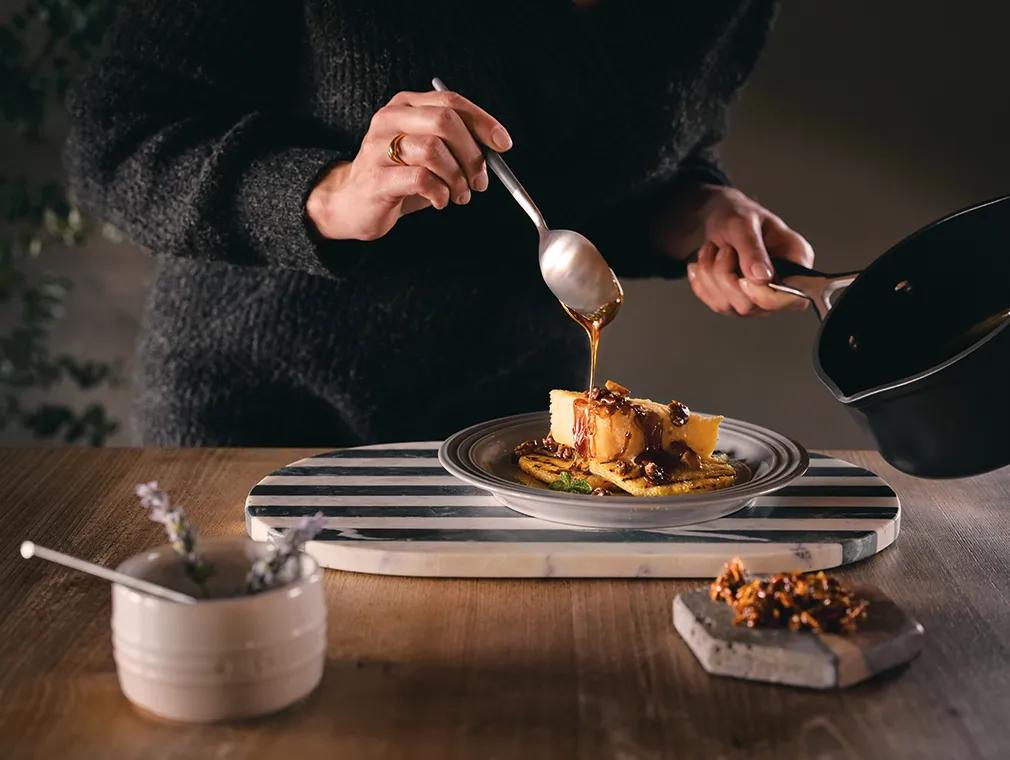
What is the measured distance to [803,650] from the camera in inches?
36.3

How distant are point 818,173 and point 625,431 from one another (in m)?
2.11

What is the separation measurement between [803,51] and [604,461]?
2.17m

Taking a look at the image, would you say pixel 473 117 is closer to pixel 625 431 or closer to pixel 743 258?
pixel 625 431

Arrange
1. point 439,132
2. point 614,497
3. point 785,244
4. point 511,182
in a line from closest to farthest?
point 614,497 → point 439,132 → point 511,182 → point 785,244

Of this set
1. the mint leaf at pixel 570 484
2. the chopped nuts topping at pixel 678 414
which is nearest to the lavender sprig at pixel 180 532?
the mint leaf at pixel 570 484

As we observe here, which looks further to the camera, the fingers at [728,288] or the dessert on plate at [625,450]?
the fingers at [728,288]

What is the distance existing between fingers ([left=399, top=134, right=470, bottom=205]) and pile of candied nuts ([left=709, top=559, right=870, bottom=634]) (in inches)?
22.3

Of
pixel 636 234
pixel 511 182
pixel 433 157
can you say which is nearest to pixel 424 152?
pixel 433 157

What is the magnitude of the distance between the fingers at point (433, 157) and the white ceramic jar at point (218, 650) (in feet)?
1.84

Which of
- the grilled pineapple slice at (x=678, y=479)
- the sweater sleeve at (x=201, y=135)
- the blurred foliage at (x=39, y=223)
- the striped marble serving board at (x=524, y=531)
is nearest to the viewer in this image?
the striped marble serving board at (x=524, y=531)

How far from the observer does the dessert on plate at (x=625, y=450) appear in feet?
4.23

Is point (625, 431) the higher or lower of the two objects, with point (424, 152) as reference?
lower

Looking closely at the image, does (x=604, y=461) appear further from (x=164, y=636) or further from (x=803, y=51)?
(x=803, y=51)

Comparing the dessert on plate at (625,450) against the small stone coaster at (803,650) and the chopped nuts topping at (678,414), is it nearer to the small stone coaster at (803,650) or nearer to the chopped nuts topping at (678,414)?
the chopped nuts topping at (678,414)
